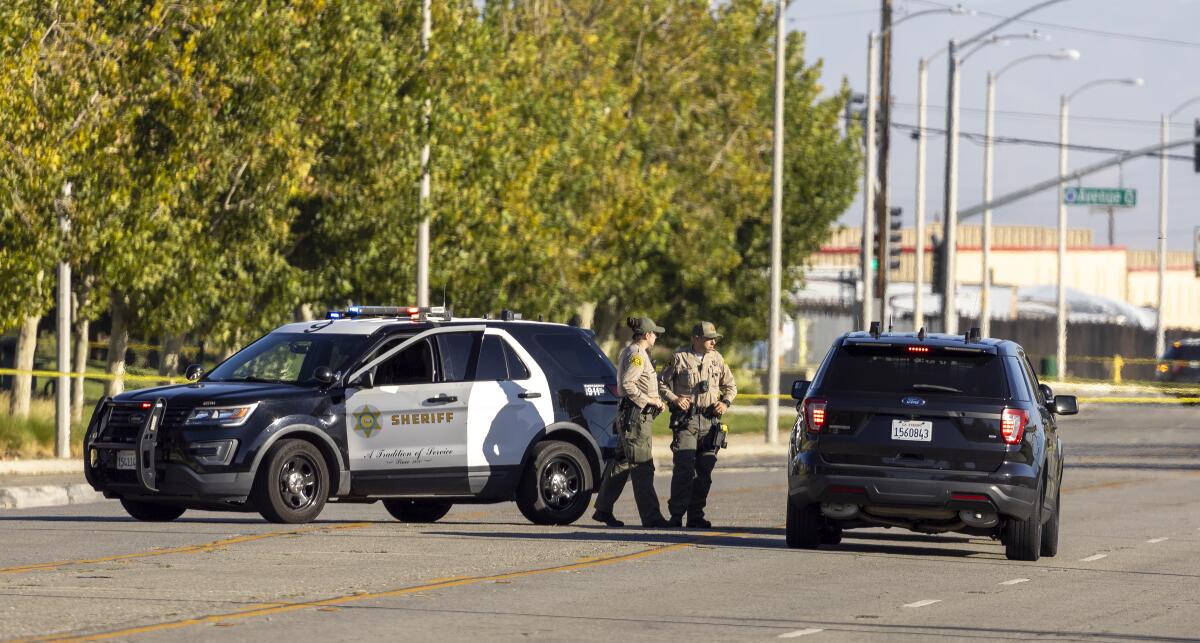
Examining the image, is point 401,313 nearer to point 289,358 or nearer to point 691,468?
point 289,358

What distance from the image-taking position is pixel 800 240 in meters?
49.8

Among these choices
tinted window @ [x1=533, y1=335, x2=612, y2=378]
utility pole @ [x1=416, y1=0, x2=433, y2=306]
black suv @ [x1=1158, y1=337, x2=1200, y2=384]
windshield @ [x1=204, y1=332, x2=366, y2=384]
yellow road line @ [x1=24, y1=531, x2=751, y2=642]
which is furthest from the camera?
black suv @ [x1=1158, y1=337, x2=1200, y2=384]

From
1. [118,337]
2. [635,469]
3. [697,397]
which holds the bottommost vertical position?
[635,469]

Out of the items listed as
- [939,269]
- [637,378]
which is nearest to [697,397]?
[637,378]

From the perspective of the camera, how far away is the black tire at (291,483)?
16.3m

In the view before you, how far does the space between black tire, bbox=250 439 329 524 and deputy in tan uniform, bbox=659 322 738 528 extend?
112 inches

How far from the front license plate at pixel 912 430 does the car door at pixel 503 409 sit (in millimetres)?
3651

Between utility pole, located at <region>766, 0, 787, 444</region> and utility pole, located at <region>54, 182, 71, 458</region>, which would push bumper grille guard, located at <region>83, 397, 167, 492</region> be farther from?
utility pole, located at <region>766, 0, 787, 444</region>

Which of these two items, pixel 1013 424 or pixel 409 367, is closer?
pixel 1013 424

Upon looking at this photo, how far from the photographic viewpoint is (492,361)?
17.6 metres

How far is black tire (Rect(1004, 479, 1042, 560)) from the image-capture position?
15.1 meters

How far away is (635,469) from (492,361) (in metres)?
1.52

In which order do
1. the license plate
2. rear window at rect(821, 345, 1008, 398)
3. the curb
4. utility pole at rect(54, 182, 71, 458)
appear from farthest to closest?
utility pole at rect(54, 182, 71, 458) < the curb < the license plate < rear window at rect(821, 345, 1008, 398)

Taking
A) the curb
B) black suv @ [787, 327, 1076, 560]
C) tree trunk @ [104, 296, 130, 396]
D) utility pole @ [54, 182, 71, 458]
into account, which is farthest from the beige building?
black suv @ [787, 327, 1076, 560]
